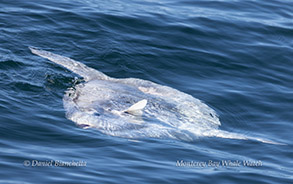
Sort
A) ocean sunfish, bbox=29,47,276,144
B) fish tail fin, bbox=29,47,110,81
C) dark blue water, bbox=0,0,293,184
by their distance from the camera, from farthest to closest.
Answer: fish tail fin, bbox=29,47,110,81 < ocean sunfish, bbox=29,47,276,144 < dark blue water, bbox=0,0,293,184

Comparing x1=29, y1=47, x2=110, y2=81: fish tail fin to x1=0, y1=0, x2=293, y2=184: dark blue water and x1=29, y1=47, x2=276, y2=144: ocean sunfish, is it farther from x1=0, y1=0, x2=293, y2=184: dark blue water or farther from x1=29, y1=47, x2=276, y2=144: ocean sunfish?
x1=0, y1=0, x2=293, y2=184: dark blue water

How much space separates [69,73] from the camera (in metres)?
10.3

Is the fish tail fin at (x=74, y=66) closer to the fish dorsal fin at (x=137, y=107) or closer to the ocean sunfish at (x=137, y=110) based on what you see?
the ocean sunfish at (x=137, y=110)

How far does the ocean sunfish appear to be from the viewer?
7871 millimetres

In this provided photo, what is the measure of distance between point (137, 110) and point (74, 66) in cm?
255

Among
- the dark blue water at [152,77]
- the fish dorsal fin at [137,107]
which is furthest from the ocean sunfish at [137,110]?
the dark blue water at [152,77]

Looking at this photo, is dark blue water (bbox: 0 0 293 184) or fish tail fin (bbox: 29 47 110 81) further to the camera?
fish tail fin (bbox: 29 47 110 81)

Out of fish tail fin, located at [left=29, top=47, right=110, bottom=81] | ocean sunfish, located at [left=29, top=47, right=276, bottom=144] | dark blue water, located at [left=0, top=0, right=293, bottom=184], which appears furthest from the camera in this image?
fish tail fin, located at [left=29, top=47, right=110, bottom=81]

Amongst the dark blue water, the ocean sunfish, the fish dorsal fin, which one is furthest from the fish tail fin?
the fish dorsal fin

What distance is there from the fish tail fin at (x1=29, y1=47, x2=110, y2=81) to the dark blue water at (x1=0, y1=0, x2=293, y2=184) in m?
0.18

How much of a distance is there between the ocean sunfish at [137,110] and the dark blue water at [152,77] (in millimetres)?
162

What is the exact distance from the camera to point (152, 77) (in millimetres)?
10867

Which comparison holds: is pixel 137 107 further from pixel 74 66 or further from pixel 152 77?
pixel 152 77

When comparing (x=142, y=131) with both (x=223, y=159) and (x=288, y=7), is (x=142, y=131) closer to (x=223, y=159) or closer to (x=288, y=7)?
(x=223, y=159)
